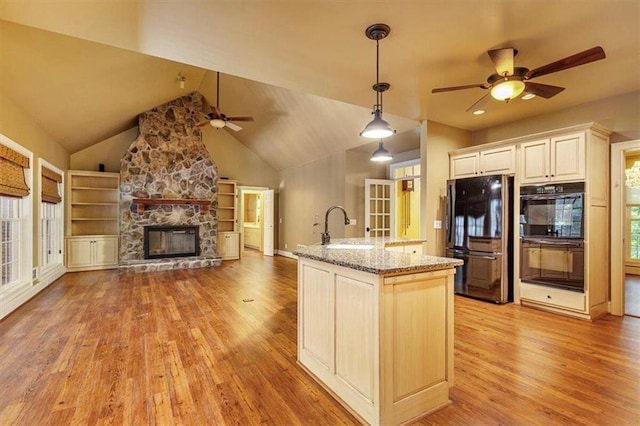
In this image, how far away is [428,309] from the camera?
6.60 feet

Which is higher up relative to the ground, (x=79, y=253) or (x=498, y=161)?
(x=498, y=161)

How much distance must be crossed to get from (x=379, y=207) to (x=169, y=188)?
4.96m

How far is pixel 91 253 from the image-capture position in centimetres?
709

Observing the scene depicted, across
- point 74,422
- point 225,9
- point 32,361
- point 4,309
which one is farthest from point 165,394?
point 4,309

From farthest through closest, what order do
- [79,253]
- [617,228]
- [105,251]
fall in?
[105,251] → [79,253] → [617,228]

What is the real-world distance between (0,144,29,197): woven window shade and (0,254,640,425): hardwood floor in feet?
5.01

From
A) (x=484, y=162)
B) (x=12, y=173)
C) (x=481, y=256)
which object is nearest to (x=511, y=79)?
(x=484, y=162)

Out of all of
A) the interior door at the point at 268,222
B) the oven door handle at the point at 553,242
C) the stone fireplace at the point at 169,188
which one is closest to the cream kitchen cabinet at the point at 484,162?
the oven door handle at the point at 553,242

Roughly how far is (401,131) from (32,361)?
5.51m

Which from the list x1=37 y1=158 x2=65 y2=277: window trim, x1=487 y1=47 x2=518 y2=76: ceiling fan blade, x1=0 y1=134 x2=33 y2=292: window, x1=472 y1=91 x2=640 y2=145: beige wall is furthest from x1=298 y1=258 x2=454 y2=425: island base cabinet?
x1=37 y1=158 x2=65 y2=277: window trim

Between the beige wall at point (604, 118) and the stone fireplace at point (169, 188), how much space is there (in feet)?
22.1

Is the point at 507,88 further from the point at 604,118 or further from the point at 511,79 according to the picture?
the point at 604,118

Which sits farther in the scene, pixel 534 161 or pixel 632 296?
pixel 632 296

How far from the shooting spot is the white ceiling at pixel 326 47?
2.39 metres
